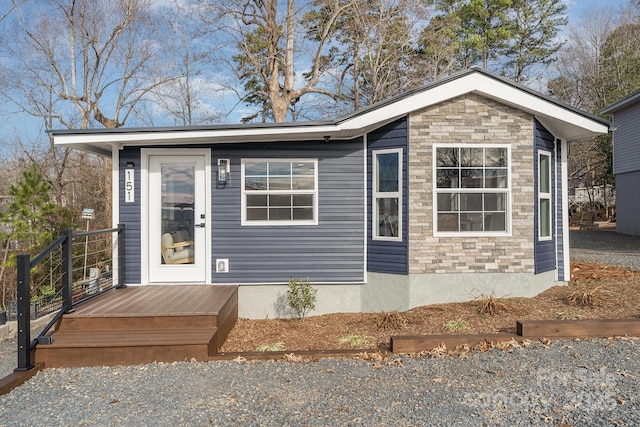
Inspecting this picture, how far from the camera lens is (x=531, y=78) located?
24172 mm

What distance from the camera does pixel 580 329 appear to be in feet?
13.4

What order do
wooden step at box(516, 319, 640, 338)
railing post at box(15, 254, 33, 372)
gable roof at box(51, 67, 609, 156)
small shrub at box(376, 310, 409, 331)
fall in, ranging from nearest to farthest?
railing post at box(15, 254, 33, 372) → wooden step at box(516, 319, 640, 338) → small shrub at box(376, 310, 409, 331) → gable roof at box(51, 67, 609, 156)

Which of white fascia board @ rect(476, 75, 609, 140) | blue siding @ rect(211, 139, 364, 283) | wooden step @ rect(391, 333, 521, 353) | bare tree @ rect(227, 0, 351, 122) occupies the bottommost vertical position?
wooden step @ rect(391, 333, 521, 353)

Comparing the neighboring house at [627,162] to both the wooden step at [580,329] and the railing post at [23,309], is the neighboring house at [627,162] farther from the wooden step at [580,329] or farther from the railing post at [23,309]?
the railing post at [23,309]

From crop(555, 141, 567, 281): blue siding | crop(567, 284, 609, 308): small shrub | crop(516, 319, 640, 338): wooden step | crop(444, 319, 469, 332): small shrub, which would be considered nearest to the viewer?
crop(516, 319, 640, 338): wooden step

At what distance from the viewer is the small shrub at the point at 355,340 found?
454 cm

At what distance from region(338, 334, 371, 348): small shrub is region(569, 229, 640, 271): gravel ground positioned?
6992 mm

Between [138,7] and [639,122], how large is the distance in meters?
19.5

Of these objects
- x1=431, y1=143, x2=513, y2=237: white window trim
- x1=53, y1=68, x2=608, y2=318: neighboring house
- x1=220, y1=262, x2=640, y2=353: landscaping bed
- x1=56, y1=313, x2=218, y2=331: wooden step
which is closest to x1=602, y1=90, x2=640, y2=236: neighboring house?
x1=53, y1=68, x2=608, y2=318: neighboring house

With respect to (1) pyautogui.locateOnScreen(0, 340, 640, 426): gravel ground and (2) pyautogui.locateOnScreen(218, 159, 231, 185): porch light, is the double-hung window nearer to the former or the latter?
→ (1) pyautogui.locateOnScreen(0, 340, 640, 426): gravel ground

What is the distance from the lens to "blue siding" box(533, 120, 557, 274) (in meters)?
6.16

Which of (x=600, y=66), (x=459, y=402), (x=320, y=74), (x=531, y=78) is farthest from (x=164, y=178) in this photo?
(x=600, y=66)

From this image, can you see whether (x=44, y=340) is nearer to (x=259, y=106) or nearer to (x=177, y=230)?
(x=177, y=230)

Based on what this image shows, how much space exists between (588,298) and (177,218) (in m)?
6.12
